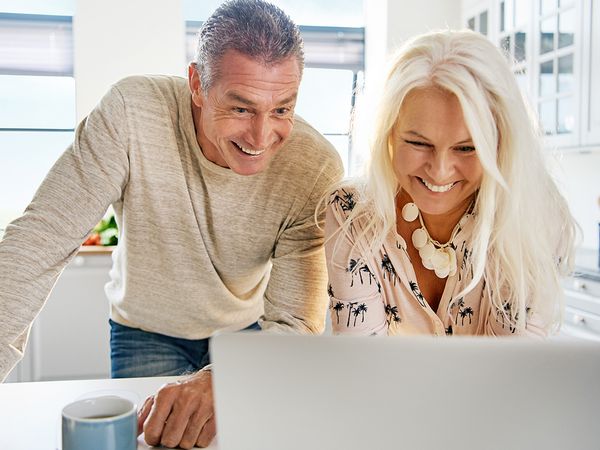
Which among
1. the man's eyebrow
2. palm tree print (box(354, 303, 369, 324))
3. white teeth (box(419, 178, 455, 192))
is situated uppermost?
the man's eyebrow

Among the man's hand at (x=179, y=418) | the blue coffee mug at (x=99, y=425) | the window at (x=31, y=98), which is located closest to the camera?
the blue coffee mug at (x=99, y=425)

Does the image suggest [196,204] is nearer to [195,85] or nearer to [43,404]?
[195,85]

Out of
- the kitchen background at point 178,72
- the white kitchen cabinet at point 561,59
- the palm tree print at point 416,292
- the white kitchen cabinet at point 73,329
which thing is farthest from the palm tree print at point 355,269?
the white kitchen cabinet at point 73,329

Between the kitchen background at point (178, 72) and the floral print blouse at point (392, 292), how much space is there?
125cm

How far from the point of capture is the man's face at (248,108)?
1185mm

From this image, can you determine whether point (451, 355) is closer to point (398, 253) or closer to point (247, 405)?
point (247, 405)

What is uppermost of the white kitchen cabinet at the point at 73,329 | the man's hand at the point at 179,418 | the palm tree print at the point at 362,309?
the palm tree print at the point at 362,309

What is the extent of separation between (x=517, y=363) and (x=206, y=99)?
0.95 metres

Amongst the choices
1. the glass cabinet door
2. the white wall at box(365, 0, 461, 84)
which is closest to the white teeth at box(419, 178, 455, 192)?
the glass cabinet door

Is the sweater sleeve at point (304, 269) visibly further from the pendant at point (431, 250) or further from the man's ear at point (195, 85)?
the man's ear at point (195, 85)

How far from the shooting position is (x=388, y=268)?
1.25 metres

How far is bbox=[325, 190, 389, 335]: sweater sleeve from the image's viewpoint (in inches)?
46.7

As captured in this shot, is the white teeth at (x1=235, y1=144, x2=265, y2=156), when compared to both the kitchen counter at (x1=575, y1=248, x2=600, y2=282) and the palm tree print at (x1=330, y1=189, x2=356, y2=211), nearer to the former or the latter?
the palm tree print at (x1=330, y1=189, x2=356, y2=211)

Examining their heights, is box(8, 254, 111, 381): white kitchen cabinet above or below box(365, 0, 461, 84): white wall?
below
